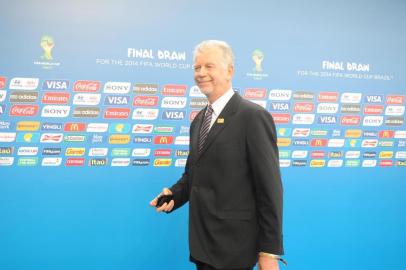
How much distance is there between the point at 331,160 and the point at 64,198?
206 cm

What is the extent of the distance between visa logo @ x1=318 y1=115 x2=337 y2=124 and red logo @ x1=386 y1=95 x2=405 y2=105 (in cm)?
52

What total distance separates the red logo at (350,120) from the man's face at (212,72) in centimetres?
159

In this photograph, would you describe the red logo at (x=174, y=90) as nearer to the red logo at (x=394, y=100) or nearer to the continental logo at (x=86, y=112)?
the continental logo at (x=86, y=112)

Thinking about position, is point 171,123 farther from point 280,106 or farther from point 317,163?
point 317,163

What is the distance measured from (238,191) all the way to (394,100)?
82.3 inches

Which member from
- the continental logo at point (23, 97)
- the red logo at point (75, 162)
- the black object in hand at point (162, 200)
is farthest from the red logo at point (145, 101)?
the black object in hand at point (162, 200)

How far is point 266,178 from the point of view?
4.86ft

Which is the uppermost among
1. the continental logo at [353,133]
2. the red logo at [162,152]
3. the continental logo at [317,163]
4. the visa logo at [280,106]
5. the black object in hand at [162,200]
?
the visa logo at [280,106]

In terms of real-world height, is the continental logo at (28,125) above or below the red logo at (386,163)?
above

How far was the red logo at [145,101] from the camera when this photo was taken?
2.46 m

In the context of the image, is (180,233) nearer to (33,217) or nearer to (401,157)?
(33,217)

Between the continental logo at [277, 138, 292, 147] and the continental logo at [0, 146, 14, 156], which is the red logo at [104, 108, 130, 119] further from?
the continental logo at [277, 138, 292, 147]

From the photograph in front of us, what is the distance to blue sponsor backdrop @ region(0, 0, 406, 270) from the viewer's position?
2293 millimetres

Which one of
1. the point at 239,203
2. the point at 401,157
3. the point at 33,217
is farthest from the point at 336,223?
the point at 33,217
